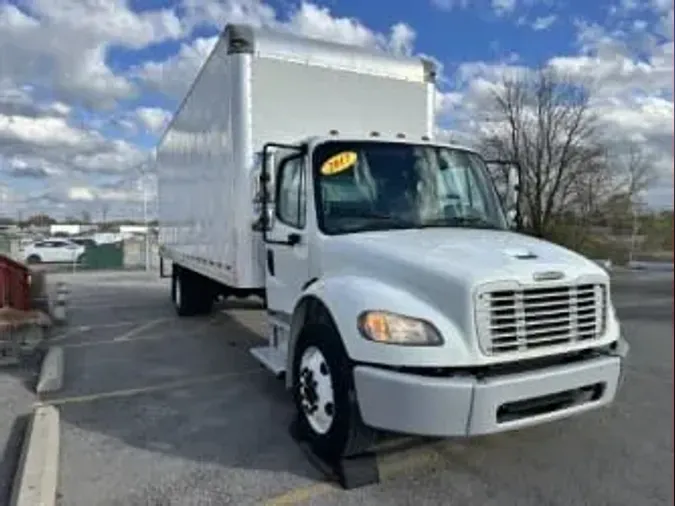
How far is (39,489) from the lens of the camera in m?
4.32

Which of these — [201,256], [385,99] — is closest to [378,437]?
[385,99]

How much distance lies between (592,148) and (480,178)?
120 ft

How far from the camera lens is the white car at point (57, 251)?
36281 mm

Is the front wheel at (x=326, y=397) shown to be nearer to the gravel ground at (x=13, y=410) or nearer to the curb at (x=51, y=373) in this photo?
the gravel ground at (x=13, y=410)

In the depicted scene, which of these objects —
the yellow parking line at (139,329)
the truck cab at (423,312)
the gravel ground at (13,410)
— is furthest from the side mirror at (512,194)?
the yellow parking line at (139,329)

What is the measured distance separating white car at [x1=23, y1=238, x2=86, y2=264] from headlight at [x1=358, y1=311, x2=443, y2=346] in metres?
34.8

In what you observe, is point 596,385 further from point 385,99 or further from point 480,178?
point 385,99

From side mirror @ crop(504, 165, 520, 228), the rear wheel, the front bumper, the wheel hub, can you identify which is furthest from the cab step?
the rear wheel

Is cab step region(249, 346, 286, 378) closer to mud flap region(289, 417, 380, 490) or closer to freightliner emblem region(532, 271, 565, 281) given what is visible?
mud flap region(289, 417, 380, 490)

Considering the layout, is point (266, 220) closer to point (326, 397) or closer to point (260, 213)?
point (260, 213)

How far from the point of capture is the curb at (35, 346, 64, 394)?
725cm

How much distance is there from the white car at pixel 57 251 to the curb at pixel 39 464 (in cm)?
3262

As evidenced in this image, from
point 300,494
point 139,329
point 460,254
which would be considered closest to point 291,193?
point 460,254

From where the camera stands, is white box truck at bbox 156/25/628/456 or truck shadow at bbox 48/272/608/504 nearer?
white box truck at bbox 156/25/628/456
